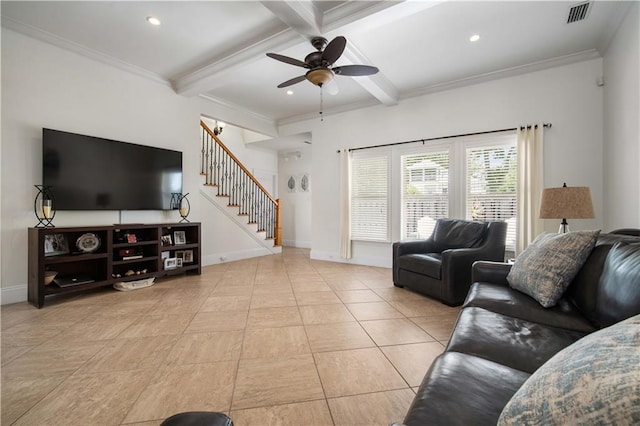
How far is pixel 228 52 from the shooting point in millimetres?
3438

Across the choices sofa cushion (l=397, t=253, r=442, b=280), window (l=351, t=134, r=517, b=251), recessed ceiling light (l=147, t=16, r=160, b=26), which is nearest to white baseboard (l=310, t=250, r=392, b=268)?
window (l=351, t=134, r=517, b=251)

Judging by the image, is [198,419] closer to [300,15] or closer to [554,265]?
[554,265]

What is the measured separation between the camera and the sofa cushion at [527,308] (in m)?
1.45

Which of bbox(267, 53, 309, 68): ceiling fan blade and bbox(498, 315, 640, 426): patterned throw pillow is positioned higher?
bbox(267, 53, 309, 68): ceiling fan blade

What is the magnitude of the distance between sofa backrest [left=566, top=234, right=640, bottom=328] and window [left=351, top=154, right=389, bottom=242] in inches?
126

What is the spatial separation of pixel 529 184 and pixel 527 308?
2.63 metres

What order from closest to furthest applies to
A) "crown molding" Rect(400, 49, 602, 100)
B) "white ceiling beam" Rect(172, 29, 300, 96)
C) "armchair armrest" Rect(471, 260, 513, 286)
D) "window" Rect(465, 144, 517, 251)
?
"armchair armrest" Rect(471, 260, 513, 286) → "white ceiling beam" Rect(172, 29, 300, 96) → "crown molding" Rect(400, 49, 602, 100) → "window" Rect(465, 144, 517, 251)

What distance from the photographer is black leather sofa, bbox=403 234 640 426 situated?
0.80 meters

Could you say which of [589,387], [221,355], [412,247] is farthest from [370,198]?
[589,387]

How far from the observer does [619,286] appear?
50.3 inches

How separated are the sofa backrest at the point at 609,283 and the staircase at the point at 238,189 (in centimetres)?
499

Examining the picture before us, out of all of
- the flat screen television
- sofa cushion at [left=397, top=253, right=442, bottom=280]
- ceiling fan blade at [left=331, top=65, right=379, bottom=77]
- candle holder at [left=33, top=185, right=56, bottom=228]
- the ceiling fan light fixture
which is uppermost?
ceiling fan blade at [left=331, top=65, right=379, bottom=77]

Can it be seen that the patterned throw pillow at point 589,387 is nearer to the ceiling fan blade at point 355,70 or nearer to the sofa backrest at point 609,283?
the sofa backrest at point 609,283

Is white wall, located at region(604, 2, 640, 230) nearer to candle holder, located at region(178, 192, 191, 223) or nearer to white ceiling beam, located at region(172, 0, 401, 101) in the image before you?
white ceiling beam, located at region(172, 0, 401, 101)
